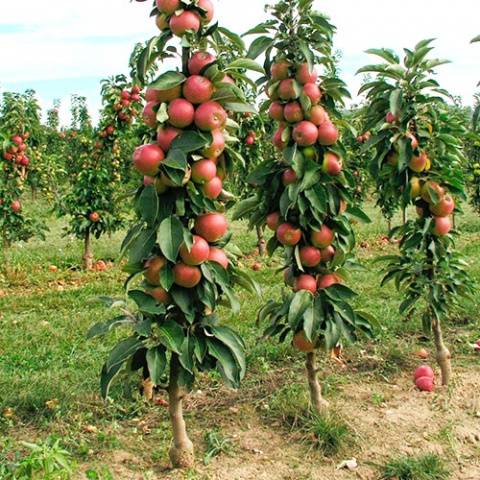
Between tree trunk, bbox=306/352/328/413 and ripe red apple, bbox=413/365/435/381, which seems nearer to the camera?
tree trunk, bbox=306/352/328/413

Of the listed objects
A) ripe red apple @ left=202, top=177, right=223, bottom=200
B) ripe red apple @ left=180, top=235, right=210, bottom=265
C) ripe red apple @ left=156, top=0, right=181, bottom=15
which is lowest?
ripe red apple @ left=180, top=235, right=210, bottom=265

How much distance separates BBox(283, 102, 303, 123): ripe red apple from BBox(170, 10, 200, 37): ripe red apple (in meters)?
0.77

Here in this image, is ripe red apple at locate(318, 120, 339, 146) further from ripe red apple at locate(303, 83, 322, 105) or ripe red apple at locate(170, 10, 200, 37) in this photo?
ripe red apple at locate(170, 10, 200, 37)

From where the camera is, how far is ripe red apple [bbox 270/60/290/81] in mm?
3330

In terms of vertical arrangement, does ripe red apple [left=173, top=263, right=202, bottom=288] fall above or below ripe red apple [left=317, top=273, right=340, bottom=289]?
above

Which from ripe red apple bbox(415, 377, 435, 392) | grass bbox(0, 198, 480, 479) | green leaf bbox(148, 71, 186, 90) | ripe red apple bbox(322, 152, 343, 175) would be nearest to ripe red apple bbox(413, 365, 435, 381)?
ripe red apple bbox(415, 377, 435, 392)

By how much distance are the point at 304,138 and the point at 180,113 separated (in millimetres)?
861

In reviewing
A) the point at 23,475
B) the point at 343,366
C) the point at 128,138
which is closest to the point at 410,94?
the point at 343,366

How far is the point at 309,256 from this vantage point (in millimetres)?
3428

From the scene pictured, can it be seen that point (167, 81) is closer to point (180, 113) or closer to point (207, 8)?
point (180, 113)

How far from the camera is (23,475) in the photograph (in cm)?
263

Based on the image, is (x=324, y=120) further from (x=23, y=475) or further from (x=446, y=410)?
(x=23, y=475)

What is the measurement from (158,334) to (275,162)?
1291 mm

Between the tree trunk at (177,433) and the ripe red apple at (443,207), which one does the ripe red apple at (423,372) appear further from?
the tree trunk at (177,433)
